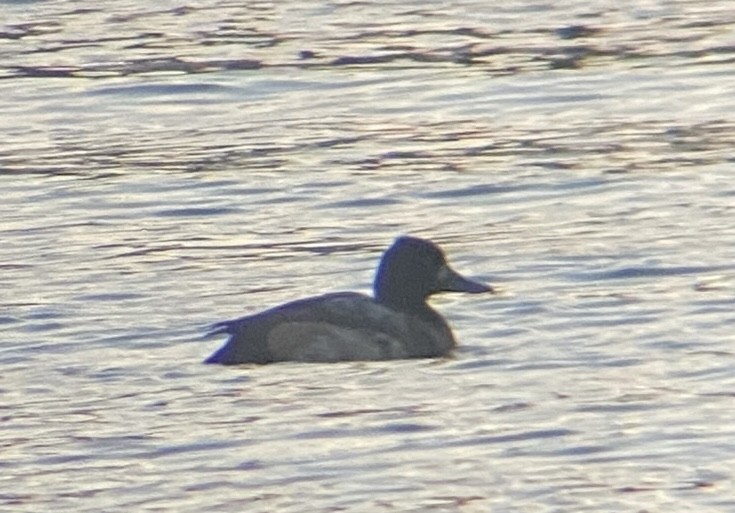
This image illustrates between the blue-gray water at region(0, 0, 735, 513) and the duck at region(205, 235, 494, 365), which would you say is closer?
the blue-gray water at region(0, 0, 735, 513)

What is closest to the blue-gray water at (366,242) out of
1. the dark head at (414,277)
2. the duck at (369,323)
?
the duck at (369,323)

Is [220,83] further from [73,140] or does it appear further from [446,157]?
[446,157]

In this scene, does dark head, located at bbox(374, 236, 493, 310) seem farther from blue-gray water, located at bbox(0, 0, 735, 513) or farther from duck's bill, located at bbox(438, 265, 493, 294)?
blue-gray water, located at bbox(0, 0, 735, 513)

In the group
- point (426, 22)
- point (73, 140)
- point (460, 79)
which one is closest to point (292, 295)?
point (73, 140)

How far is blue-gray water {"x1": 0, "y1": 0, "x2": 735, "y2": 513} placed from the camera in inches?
445

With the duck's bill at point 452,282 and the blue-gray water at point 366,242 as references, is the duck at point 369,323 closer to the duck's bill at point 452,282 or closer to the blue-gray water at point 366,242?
the duck's bill at point 452,282

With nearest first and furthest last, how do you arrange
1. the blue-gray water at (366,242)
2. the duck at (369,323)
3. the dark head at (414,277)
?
the blue-gray water at (366,242) < the duck at (369,323) < the dark head at (414,277)

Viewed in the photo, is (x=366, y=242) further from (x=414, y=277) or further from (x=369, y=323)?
(x=369, y=323)

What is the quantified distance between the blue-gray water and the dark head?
316 millimetres

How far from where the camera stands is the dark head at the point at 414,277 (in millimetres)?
14289

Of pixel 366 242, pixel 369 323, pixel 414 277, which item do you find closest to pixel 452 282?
pixel 414 277

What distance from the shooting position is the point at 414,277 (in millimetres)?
14281

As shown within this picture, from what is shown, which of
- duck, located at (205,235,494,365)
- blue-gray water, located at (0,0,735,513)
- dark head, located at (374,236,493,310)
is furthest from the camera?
dark head, located at (374,236,493,310)

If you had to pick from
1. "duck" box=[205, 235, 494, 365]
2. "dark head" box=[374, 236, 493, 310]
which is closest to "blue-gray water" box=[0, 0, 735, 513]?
"duck" box=[205, 235, 494, 365]
